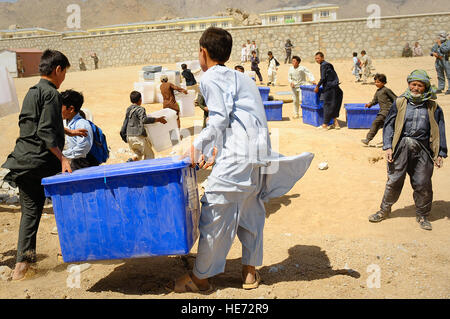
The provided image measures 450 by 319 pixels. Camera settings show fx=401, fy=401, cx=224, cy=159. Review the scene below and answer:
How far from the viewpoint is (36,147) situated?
3.27 m

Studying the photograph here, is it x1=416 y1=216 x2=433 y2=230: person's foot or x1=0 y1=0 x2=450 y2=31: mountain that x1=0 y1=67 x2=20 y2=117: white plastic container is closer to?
x1=416 y1=216 x2=433 y2=230: person's foot

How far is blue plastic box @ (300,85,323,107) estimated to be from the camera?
984cm

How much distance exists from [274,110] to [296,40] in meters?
18.1

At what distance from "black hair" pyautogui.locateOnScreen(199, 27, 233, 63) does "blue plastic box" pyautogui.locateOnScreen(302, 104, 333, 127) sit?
739 centimetres

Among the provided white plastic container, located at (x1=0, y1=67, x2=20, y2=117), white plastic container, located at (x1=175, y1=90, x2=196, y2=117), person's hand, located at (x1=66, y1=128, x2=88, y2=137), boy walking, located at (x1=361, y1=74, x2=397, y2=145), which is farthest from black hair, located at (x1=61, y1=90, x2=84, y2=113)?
white plastic container, located at (x1=175, y1=90, x2=196, y2=117)

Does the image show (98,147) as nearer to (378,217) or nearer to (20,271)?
(20,271)

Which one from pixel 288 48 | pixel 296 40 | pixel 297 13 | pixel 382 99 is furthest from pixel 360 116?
pixel 297 13

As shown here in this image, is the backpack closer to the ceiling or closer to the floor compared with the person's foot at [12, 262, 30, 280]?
closer to the ceiling

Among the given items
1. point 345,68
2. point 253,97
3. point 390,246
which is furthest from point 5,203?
point 345,68

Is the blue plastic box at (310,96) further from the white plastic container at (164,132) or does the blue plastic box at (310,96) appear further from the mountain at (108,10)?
the mountain at (108,10)

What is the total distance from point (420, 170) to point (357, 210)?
1.01 metres

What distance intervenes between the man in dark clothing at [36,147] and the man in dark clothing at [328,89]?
696cm

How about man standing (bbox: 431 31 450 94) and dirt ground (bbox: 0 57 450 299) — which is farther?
man standing (bbox: 431 31 450 94)

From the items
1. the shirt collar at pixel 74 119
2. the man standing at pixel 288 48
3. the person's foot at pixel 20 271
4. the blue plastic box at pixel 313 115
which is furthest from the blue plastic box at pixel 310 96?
the man standing at pixel 288 48
